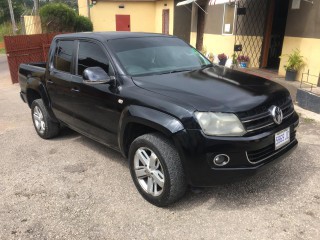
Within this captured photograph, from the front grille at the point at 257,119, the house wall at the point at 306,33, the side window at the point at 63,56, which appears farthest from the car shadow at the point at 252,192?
the house wall at the point at 306,33

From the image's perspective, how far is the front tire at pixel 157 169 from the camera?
297cm

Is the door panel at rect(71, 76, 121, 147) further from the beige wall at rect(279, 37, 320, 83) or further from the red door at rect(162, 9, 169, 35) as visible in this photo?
the red door at rect(162, 9, 169, 35)

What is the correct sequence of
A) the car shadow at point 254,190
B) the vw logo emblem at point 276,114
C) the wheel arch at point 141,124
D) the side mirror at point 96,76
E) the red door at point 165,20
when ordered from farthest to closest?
1. the red door at point 165,20
2. the side mirror at point 96,76
3. the car shadow at point 254,190
4. the vw logo emblem at point 276,114
5. the wheel arch at point 141,124

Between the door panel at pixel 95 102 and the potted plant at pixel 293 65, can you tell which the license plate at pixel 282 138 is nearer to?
the door panel at pixel 95 102

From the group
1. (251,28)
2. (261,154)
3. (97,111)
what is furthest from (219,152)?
(251,28)

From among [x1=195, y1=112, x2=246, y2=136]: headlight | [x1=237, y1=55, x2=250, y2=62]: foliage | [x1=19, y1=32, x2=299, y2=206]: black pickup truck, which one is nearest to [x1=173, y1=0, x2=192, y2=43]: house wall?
[x1=237, y1=55, x2=250, y2=62]: foliage

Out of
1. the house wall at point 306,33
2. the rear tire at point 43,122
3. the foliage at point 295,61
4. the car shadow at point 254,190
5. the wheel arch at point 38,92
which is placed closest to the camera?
the car shadow at point 254,190

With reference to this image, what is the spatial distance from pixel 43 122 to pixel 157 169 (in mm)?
2753

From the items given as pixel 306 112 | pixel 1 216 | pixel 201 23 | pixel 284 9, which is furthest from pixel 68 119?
pixel 201 23

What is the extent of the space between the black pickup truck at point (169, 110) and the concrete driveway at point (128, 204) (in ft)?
0.96

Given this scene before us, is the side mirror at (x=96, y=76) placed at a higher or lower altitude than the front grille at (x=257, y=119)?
higher

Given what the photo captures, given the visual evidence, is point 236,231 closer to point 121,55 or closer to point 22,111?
point 121,55

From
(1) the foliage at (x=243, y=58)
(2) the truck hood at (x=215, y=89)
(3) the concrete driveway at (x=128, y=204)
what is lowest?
(3) the concrete driveway at (x=128, y=204)

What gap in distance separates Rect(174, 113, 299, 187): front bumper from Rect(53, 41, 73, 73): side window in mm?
2281
